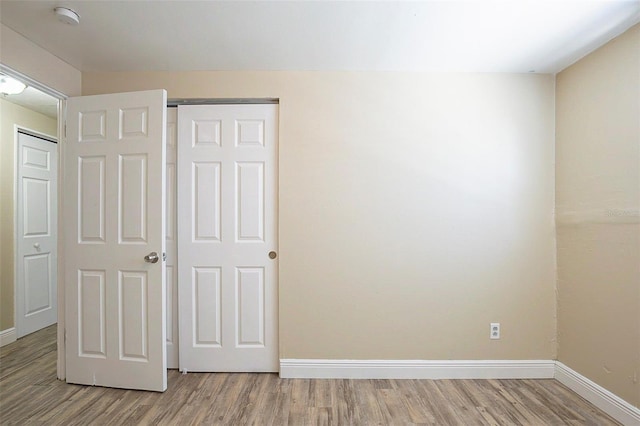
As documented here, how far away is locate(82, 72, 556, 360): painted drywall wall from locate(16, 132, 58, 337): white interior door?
2769 mm

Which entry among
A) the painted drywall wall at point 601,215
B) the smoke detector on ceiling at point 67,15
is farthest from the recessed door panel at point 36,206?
the painted drywall wall at point 601,215

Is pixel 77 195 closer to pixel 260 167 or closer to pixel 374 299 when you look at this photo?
pixel 260 167

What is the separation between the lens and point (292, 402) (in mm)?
2080

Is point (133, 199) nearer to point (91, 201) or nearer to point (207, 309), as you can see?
point (91, 201)

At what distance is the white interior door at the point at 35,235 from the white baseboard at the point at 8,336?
5cm

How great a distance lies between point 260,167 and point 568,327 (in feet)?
Answer: 8.65

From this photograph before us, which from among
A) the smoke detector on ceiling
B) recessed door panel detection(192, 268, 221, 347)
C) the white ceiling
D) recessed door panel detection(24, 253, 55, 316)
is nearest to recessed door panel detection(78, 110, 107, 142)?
the white ceiling

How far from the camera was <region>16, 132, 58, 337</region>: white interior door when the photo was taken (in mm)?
3285

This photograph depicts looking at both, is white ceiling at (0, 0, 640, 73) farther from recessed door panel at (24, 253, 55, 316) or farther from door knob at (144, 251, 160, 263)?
recessed door panel at (24, 253, 55, 316)

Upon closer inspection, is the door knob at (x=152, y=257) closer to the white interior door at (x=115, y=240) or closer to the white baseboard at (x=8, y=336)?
the white interior door at (x=115, y=240)

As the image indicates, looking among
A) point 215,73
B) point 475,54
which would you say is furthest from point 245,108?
point 475,54

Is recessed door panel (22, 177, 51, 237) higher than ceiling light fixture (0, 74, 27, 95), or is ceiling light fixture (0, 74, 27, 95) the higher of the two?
ceiling light fixture (0, 74, 27, 95)

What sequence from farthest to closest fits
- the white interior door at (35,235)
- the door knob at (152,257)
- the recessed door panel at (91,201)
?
1. the white interior door at (35,235)
2. the recessed door panel at (91,201)
3. the door knob at (152,257)

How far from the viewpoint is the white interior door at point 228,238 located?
2.46 m
